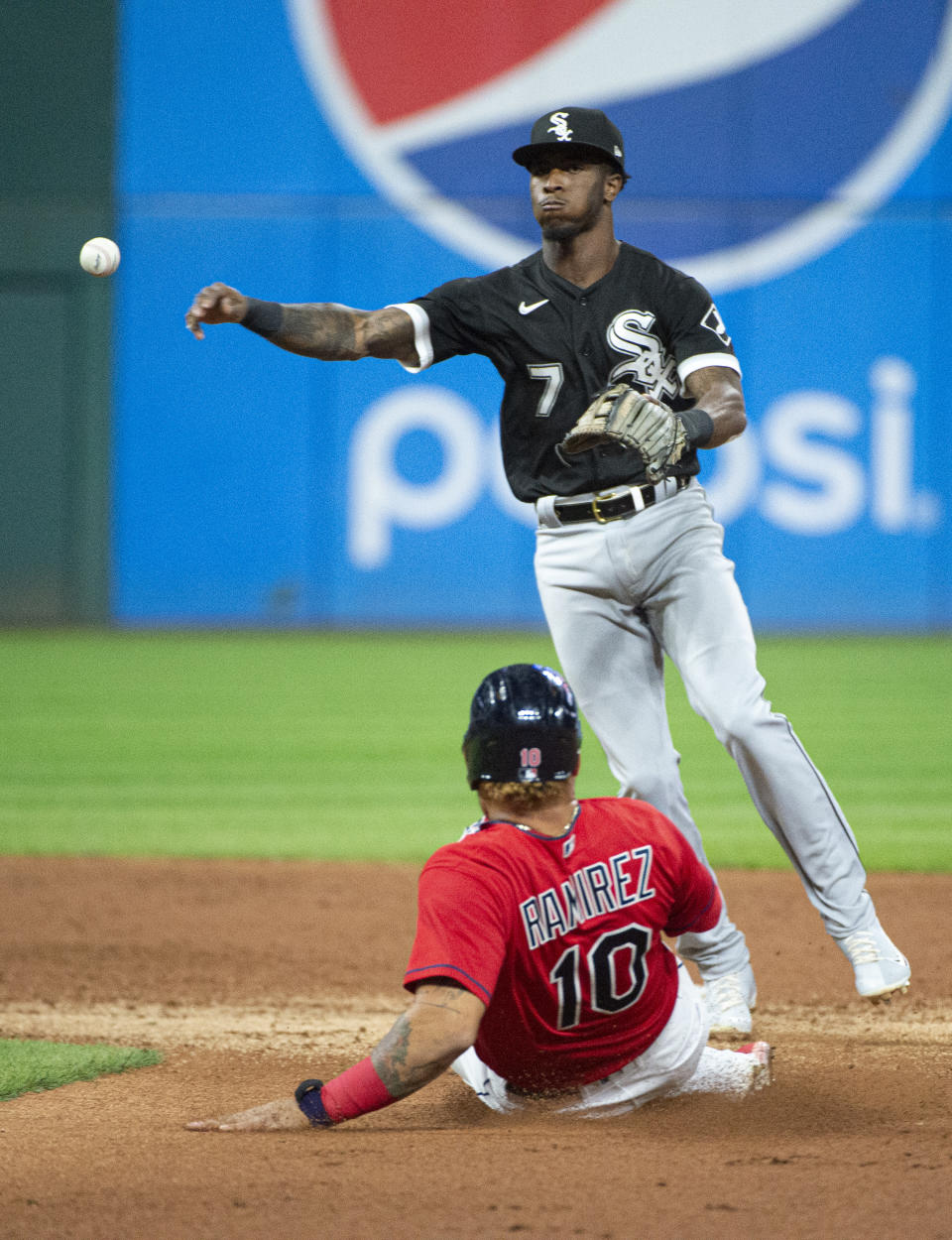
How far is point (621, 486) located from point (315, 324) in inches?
33.1

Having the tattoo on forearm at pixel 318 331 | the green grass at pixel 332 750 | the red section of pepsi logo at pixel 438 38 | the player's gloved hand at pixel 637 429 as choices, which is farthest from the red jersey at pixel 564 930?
the red section of pepsi logo at pixel 438 38

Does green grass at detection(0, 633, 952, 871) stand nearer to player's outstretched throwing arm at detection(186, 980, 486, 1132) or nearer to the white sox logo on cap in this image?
the white sox logo on cap

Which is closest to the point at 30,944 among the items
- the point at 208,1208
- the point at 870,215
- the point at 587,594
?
the point at 587,594

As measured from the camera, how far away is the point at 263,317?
137 inches

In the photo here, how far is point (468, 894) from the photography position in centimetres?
260

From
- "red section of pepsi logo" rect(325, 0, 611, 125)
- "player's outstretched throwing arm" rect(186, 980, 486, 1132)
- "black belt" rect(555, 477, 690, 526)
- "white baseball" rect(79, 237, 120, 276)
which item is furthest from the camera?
"red section of pepsi logo" rect(325, 0, 611, 125)

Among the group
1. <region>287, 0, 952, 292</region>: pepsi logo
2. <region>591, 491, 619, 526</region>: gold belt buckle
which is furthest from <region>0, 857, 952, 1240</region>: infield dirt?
<region>287, 0, 952, 292</region>: pepsi logo

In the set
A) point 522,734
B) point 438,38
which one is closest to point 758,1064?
point 522,734

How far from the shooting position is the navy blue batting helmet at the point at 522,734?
267cm

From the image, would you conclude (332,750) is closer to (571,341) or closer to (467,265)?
(571,341)

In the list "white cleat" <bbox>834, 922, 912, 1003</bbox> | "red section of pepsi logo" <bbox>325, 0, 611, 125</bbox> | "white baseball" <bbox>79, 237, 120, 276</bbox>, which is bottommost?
"white cleat" <bbox>834, 922, 912, 1003</bbox>

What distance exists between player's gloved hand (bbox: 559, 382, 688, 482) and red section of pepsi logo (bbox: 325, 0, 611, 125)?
14.6 meters

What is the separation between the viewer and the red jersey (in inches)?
102

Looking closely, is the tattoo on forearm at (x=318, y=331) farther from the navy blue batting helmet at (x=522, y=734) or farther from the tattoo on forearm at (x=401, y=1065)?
the tattoo on forearm at (x=401, y=1065)
